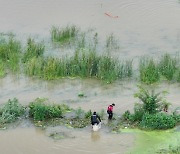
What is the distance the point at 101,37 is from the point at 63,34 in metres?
1.71

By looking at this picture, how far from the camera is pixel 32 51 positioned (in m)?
19.7

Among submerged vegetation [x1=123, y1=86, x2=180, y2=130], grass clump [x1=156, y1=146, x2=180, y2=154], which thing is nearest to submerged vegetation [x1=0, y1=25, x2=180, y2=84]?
submerged vegetation [x1=123, y1=86, x2=180, y2=130]

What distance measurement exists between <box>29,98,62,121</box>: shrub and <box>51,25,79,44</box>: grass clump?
5.97 meters

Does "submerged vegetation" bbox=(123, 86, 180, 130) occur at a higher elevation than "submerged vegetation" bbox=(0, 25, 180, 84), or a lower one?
lower

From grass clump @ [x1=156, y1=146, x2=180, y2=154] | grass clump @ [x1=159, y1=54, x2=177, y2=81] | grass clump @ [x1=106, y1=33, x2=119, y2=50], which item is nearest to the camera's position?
grass clump @ [x1=156, y1=146, x2=180, y2=154]

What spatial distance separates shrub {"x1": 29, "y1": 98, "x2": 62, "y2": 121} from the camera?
51.0 feet

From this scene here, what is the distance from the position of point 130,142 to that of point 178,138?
4.66 feet

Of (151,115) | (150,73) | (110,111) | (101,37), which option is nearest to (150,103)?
(151,115)

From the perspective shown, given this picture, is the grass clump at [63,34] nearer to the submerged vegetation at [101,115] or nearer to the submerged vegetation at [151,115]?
the submerged vegetation at [101,115]

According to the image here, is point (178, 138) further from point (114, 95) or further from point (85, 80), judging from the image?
point (85, 80)

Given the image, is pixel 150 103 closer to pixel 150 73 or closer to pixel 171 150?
pixel 171 150

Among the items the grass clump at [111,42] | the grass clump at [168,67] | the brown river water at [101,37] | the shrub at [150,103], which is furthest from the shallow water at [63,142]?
the grass clump at [111,42]

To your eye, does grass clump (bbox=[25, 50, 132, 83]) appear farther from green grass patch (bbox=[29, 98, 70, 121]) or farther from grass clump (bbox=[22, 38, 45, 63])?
green grass patch (bbox=[29, 98, 70, 121])

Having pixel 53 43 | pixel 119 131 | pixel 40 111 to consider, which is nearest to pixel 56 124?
pixel 40 111
